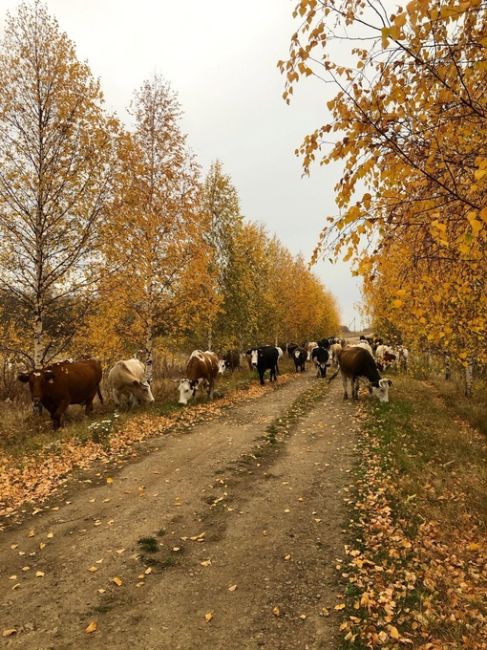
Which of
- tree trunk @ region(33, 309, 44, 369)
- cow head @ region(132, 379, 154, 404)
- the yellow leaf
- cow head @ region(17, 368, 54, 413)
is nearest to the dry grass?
cow head @ region(132, 379, 154, 404)

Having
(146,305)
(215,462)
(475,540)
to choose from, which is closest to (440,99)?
(475,540)

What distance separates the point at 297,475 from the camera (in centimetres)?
917

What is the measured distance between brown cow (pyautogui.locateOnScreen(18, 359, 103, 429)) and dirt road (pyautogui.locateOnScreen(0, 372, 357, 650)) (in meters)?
4.10

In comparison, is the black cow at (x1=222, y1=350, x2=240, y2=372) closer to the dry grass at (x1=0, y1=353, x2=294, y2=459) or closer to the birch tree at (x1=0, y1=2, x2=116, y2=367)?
the dry grass at (x1=0, y1=353, x2=294, y2=459)

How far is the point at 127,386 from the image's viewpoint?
15.5 meters

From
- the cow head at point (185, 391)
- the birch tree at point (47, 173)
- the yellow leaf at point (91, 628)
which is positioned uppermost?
the birch tree at point (47, 173)

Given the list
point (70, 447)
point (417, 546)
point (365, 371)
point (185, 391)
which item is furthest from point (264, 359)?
point (417, 546)

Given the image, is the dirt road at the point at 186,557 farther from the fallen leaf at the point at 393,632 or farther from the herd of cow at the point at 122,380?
the herd of cow at the point at 122,380

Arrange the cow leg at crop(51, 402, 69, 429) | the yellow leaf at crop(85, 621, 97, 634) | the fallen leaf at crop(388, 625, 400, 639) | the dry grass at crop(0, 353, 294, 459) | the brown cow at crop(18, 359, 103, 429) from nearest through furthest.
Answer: the fallen leaf at crop(388, 625, 400, 639) < the yellow leaf at crop(85, 621, 97, 634) < the dry grass at crop(0, 353, 294, 459) < the brown cow at crop(18, 359, 103, 429) < the cow leg at crop(51, 402, 69, 429)

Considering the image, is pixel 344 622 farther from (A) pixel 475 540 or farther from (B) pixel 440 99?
(B) pixel 440 99

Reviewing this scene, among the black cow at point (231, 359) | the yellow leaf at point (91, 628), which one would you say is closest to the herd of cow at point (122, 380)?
the yellow leaf at point (91, 628)

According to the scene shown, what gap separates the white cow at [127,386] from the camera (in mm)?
15359

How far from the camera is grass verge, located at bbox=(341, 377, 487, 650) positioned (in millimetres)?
4605

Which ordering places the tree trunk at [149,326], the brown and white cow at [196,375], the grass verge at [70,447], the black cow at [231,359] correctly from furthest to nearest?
the black cow at [231,359] < the tree trunk at [149,326] < the brown and white cow at [196,375] < the grass verge at [70,447]
